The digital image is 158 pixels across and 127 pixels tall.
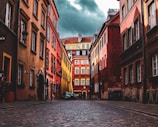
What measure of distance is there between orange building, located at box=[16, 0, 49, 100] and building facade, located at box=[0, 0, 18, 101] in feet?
3.30

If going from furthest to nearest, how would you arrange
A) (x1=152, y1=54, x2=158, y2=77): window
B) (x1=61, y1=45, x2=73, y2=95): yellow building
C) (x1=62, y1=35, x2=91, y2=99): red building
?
Result: (x1=62, y1=35, x2=91, y2=99): red building < (x1=61, y1=45, x2=73, y2=95): yellow building < (x1=152, y1=54, x2=158, y2=77): window

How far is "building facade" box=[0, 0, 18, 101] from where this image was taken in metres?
17.2

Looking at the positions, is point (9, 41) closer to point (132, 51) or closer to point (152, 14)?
point (152, 14)

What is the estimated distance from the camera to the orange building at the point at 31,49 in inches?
860

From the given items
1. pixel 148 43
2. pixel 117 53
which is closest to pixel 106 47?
pixel 117 53

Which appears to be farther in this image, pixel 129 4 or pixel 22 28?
pixel 129 4

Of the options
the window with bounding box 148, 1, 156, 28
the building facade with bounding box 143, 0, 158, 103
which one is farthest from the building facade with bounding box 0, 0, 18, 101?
the window with bounding box 148, 1, 156, 28

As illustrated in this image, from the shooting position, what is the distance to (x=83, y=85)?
94625mm

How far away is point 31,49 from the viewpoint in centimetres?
2492

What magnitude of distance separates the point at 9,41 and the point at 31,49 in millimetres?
6221

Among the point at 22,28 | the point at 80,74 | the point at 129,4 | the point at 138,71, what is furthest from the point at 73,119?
the point at 80,74

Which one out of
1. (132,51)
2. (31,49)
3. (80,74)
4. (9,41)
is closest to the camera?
(9,41)

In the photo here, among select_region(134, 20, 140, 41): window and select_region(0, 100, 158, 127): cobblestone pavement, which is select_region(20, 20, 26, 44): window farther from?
select_region(0, 100, 158, 127): cobblestone pavement

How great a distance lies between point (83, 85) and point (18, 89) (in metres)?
74.1
